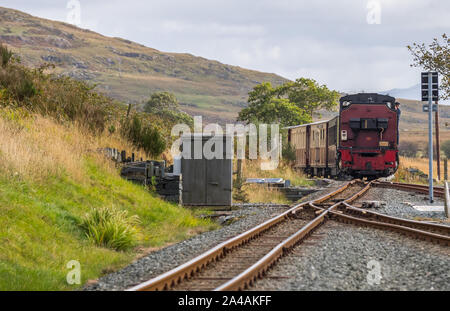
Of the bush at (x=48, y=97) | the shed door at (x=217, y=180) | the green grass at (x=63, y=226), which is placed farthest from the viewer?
the shed door at (x=217, y=180)

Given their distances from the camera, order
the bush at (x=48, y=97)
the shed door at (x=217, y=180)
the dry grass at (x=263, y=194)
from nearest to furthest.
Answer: the bush at (x=48, y=97) → the shed door at (x=217, y=180) → the dry grass at (x=263, y=194)

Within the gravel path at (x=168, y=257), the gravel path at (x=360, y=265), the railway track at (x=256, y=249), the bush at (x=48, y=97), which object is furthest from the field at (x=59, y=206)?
the gravel path at (x=360, y=265)

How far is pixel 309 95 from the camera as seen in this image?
77.6m

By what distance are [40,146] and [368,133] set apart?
17.6 metres

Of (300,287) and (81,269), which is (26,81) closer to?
(81,269)

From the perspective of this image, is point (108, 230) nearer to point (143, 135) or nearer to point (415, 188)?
point (143, 135)

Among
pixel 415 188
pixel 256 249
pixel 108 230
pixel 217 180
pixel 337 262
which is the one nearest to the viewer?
pixel 337 262

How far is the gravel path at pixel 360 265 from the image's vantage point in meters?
6.77

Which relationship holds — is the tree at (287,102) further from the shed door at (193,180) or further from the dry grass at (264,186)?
the shed door at (193,180)

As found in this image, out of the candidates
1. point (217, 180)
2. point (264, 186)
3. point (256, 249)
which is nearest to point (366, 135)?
point (264, 186)

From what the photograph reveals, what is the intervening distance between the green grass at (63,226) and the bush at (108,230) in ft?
0.53

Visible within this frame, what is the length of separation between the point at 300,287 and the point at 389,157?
21.3 meters

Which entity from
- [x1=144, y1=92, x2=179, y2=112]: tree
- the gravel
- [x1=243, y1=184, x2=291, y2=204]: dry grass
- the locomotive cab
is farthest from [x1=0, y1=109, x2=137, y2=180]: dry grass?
[x1=144, y1=92, x2=179, y2=112]: tree

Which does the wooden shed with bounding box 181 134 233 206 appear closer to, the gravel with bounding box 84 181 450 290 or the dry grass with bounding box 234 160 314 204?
the dry grass with bounding box 234 160 314 204
